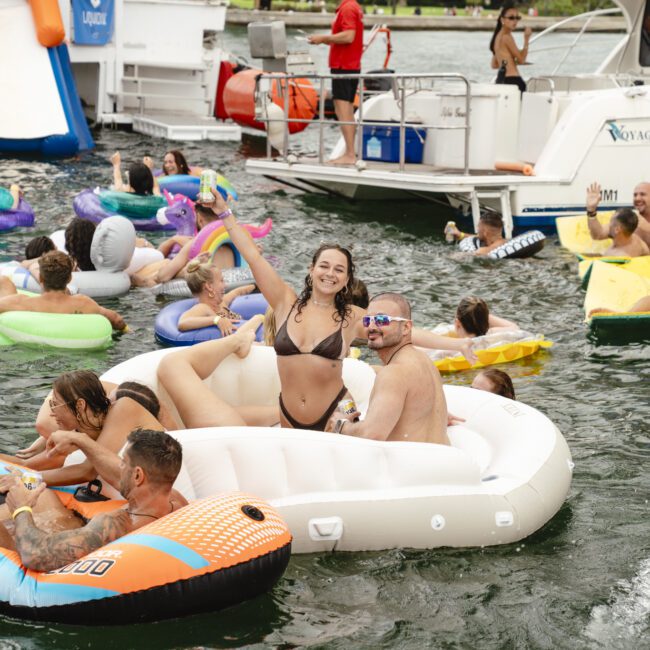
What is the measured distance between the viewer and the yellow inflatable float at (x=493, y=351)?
8.30 meters

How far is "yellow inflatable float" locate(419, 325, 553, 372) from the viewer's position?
8297 millimetres

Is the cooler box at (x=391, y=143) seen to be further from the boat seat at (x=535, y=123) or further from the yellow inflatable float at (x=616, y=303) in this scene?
the yellow inflatable float at (x=616, y=303)

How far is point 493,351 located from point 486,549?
120 inches

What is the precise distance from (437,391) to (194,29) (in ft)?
55.3

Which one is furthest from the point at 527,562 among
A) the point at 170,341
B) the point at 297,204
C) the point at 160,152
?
the point at 160,152

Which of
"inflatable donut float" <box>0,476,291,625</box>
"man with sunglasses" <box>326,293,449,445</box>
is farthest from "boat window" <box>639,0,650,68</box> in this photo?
"inflatable donut float" <box>0,476,291,625</box>

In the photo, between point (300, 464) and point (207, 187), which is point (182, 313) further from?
point (300, 464)

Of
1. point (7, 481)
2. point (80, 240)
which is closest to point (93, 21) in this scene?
point (80, 240)

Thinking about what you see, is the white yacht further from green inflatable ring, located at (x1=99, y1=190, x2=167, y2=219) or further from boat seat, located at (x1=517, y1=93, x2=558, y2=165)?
green inflatable ring, located at (x1=99, y1=190, x2=167, y2=219)

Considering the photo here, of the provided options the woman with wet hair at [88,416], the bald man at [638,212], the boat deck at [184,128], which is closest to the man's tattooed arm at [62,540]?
the woman with wet hair at [88,416]

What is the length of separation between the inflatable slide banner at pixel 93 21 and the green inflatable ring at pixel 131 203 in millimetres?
7950

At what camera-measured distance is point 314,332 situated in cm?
559

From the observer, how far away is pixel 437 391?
18.5 feet

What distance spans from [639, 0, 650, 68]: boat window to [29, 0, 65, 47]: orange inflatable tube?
8533 millimetres
